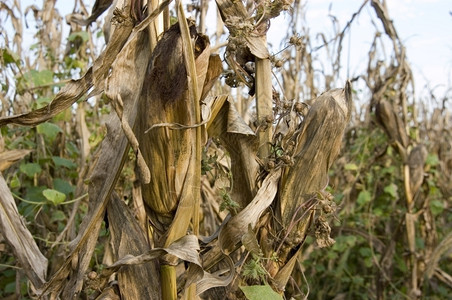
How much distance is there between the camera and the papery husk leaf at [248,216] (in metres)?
1.13

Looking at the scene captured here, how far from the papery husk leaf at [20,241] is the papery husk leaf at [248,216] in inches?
18.2

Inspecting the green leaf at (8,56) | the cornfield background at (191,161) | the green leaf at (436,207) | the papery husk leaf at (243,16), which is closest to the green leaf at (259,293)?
the cornfield background at (191,161)

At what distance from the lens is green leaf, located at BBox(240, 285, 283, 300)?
1.08m

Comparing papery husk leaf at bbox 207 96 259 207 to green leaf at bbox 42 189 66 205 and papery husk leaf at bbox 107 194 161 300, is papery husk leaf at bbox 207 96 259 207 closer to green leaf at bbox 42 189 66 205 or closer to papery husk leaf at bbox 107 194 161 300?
papery husk leaf at bbox 107 194 161 300

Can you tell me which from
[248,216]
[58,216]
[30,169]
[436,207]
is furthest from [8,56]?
[436,207]

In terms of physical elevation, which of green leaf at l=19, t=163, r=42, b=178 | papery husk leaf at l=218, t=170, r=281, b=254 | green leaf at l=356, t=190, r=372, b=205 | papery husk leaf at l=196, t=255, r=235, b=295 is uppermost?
green leaf at l=19, t=163, r=42, b=178

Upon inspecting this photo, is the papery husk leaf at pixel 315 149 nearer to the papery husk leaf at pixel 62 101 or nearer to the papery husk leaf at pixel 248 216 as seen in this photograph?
the papery husk leaf at pixel 248 216

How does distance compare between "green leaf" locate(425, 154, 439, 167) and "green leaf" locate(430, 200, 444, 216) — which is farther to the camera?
"green leaf" locate(430, 200, 444, 216)

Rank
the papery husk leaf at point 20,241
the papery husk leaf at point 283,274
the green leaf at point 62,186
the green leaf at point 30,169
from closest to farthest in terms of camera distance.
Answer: the papery husk leaf at point 283,274 → the papery husk leaf at point 20,241 → the green leaf at point 30,169 → the green leaf at point 62,186

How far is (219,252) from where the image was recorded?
3.83ft

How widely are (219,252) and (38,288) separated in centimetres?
46

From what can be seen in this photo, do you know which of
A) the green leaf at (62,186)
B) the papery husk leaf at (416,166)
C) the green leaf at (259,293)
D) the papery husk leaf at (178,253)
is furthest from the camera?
the papery husk leaf at (416,166)

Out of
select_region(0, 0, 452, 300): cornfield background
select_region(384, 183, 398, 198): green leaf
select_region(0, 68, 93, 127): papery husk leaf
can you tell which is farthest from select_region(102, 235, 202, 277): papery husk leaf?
select_region(384, 183, 398, 198): green leaf

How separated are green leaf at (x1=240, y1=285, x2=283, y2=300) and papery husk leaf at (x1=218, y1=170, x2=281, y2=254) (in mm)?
91
